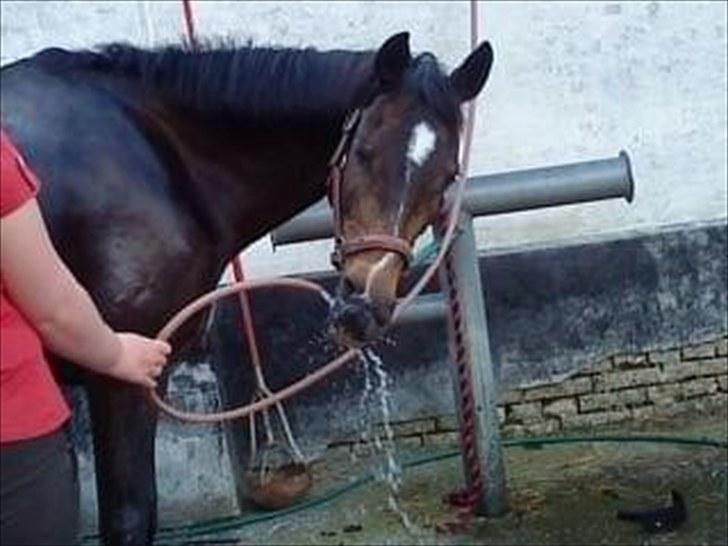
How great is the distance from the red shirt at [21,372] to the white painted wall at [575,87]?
9.67 ft

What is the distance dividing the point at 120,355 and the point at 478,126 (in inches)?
124

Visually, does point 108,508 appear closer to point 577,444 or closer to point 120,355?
point 120,355

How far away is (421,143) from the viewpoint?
3.18m

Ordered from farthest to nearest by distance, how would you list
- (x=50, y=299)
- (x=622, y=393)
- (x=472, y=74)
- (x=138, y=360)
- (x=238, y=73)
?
(x=622, y=393), (x=238, y=73), (x=472, y=74), (x=138, y=360), (x=50, y=299)

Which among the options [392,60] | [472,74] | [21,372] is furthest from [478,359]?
[21,372]

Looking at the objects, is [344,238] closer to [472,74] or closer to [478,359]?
[472,74]

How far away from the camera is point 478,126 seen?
516 centimetres

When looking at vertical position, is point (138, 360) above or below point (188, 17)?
below

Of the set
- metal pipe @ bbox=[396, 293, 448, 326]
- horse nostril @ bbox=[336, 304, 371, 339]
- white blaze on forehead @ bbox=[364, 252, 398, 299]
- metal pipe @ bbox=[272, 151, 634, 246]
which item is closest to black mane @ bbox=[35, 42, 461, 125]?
white blaze on forehead @ bbox=[364, 252, 398, 299]

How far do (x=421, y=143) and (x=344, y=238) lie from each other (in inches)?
11.1

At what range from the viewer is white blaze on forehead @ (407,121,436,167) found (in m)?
3.17

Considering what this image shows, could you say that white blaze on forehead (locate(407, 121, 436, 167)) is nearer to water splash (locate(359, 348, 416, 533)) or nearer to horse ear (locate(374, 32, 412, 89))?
horse ear (locate(374, 32, 412, 89))

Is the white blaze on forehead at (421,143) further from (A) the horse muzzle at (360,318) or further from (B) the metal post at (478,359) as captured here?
(B) the metal post at (478,359)

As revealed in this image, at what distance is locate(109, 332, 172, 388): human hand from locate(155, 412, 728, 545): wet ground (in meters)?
2.28
